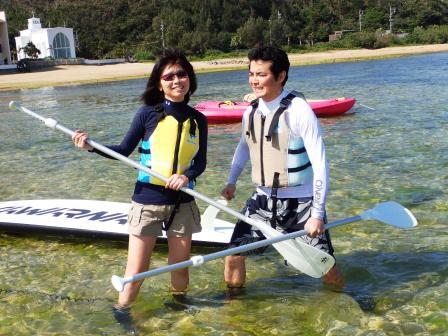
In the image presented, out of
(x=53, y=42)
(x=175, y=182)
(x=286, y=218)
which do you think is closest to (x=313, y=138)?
(x=286, y=218)

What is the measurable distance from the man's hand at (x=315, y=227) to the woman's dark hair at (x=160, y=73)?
1.17 metres

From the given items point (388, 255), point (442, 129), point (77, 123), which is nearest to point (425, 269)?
point (388, 255)

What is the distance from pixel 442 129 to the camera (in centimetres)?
1203

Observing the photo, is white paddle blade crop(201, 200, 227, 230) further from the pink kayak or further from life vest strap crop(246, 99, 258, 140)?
the pink kayak

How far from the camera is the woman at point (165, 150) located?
348cm

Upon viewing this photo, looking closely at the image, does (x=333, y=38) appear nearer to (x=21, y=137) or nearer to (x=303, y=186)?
(x=21, y=137)

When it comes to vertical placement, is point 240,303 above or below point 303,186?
below

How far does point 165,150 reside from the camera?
3.54 meters

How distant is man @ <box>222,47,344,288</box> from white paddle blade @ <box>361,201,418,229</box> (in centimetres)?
51

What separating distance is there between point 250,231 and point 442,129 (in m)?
9.55

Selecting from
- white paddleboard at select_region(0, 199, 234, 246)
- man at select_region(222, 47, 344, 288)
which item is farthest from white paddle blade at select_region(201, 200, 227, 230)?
man at select_region(222, 47, 344, 288)

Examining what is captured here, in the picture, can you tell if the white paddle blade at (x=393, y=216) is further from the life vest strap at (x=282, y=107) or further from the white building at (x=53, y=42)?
the white building at (x=53, y=42)

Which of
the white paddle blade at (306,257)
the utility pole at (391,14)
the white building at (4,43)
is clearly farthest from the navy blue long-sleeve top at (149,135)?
the utility pole at (391,14)

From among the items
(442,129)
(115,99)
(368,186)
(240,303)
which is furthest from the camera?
(115,99)
